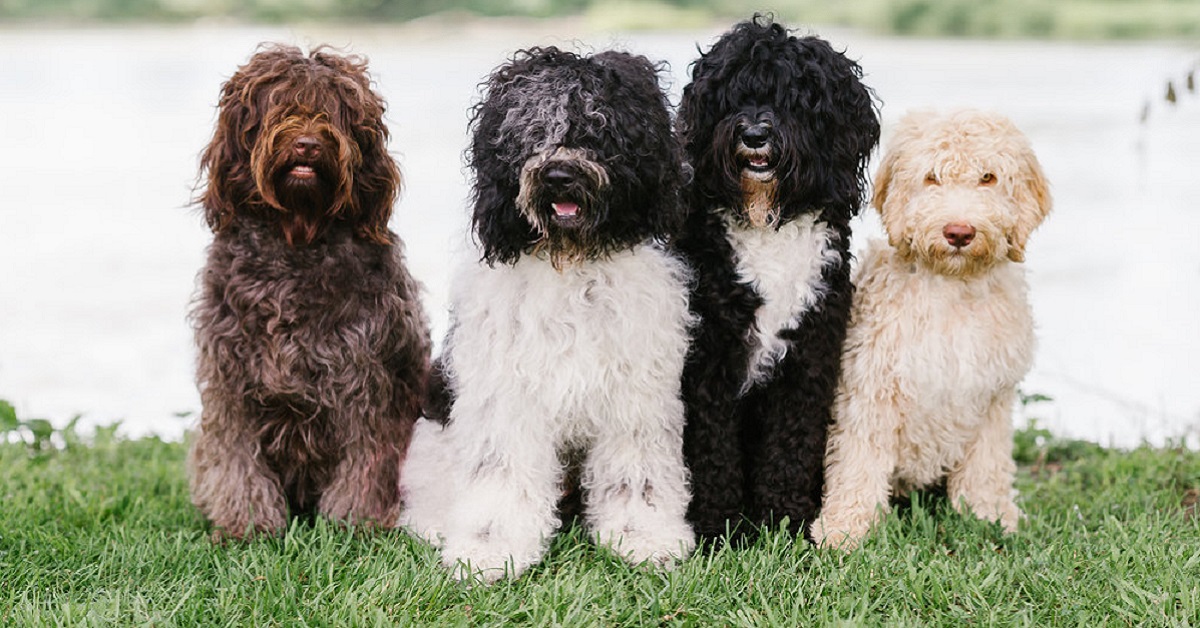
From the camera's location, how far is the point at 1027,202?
414 cm

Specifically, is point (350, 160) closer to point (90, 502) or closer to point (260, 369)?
point (260, 369)

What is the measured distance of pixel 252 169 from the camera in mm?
4012

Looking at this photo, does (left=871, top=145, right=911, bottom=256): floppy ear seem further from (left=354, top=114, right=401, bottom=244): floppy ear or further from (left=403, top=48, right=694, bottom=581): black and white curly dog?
(left=354, top=114, right=401, bottom=244): floppy ear

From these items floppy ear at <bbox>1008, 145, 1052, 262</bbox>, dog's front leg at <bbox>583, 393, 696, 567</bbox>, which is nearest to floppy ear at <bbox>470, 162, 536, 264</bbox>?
dog's front leg at <bbox>583, 393, 696, 567</bbox>

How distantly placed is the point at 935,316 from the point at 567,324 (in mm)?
1253

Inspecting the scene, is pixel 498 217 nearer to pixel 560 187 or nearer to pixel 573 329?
pixel 560 187

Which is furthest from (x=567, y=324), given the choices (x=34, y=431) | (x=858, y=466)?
(x=34, y=431)

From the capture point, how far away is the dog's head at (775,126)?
396cm

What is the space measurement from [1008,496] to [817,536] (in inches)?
30.3

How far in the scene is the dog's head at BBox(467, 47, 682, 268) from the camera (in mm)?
3705

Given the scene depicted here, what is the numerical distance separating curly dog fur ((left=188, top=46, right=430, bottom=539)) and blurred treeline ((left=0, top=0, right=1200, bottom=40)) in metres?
6.28

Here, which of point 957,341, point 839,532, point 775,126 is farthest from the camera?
point 839,532

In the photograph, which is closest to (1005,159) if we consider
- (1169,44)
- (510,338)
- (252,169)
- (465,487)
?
(510,338)

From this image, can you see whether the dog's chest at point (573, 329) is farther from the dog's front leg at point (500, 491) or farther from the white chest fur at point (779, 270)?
the white chest fur at point (779, 270)
